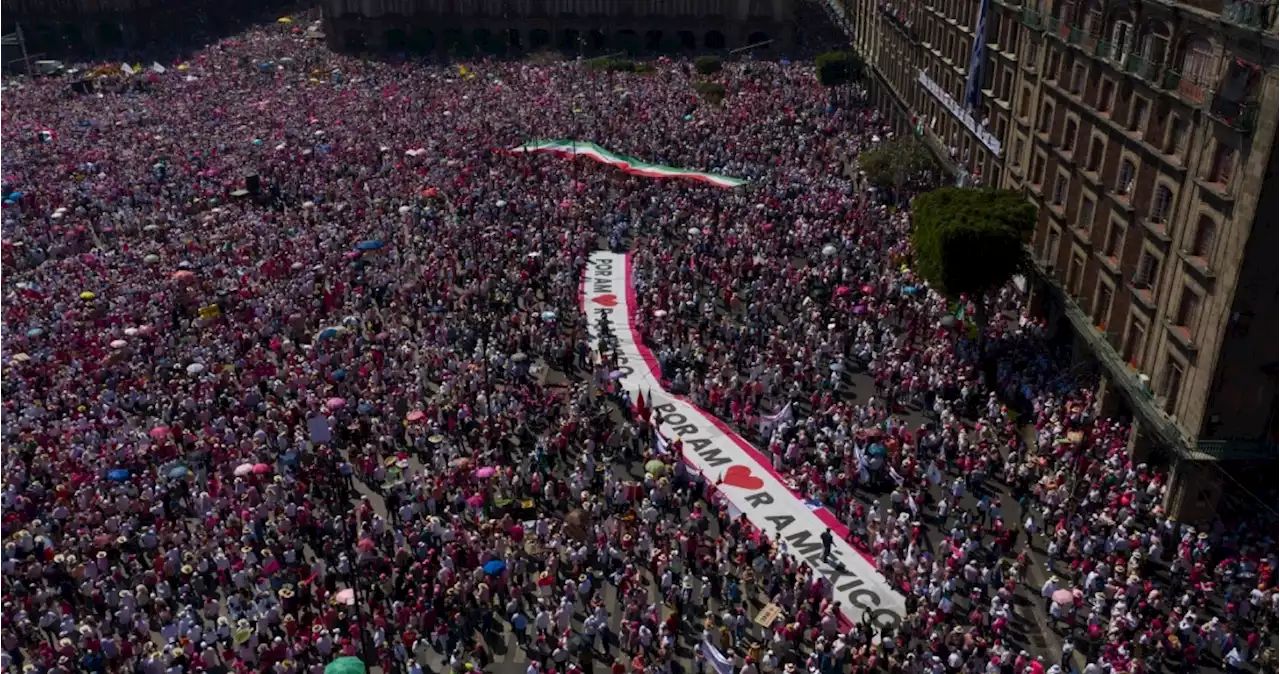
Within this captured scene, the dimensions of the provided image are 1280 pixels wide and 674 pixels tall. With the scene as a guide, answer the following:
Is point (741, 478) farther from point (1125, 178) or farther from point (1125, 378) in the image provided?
point (1125, 178)

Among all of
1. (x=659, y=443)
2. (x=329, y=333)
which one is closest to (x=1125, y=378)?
(x=659, y=443)

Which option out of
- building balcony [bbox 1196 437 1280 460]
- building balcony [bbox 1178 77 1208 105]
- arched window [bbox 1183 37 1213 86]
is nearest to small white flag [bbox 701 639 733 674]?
building balcony [bbox 1196 437 1280 460]

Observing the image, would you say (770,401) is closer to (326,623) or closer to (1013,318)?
(1013,318)

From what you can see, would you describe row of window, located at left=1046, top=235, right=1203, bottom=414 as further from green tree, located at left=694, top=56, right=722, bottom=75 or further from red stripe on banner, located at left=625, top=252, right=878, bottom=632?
green tree, located at left=694, top=56, right=722, bottom=75

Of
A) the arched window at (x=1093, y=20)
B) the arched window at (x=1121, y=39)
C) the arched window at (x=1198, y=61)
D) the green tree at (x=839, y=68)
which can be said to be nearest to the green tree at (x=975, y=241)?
the arched window at (x=1121, y=39)

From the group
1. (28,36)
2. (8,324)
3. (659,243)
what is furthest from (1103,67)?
(28,36)
